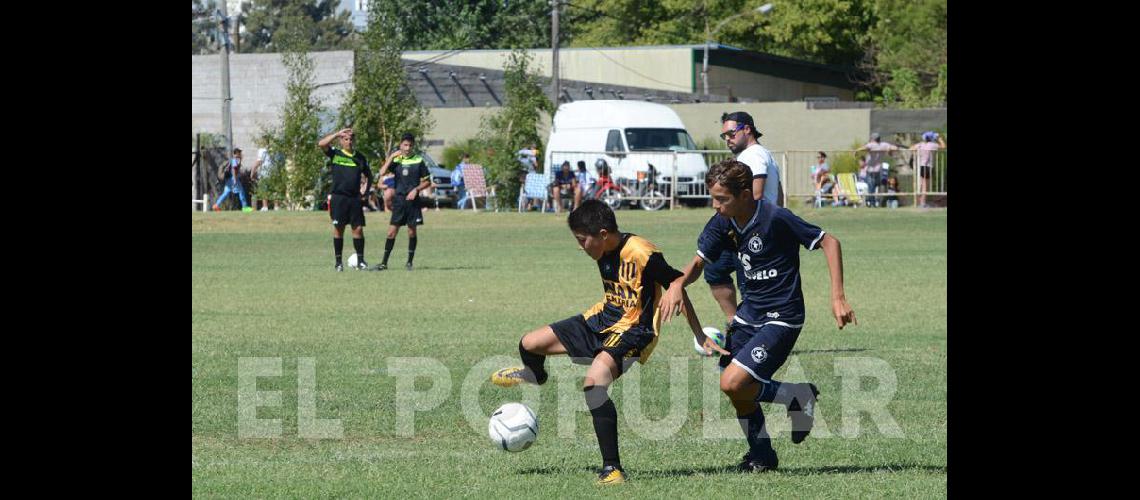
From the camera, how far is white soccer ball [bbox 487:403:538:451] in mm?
7629

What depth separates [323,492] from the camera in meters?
7.04

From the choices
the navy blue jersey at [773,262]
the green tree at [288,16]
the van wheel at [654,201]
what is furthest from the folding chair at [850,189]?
the green tree at [288,16]

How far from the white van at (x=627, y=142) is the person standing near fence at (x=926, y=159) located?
17.7 feet

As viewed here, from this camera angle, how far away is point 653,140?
38562 mm

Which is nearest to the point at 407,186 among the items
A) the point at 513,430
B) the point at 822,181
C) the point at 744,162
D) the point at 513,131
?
the point at 744,162

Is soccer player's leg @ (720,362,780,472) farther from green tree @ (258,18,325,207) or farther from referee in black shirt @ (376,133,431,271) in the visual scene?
green tree @ (258,18,325,207)

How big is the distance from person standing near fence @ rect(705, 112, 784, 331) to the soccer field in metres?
0.67

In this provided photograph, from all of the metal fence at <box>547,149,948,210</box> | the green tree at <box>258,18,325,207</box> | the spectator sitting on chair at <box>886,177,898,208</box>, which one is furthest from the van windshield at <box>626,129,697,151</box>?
the green tree at <box>258,18,325,207</box>

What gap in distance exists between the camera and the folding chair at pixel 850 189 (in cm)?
3669

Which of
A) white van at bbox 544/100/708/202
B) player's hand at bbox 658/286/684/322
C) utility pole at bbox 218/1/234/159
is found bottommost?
player's hand at bbox 658/286/684/322

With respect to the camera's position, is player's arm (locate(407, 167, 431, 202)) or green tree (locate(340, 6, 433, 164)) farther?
green tree (locate(340, 6, 433, 164))

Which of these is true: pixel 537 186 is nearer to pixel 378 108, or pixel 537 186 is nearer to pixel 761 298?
pixel 378 108

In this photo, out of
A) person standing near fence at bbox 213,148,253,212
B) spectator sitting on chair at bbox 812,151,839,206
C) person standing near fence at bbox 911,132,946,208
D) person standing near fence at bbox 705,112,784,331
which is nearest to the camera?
person standing near fence at bbox 705,112,784,331

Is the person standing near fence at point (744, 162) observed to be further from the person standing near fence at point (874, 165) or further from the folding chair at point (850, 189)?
the person standing near fence at point (874, 165)
